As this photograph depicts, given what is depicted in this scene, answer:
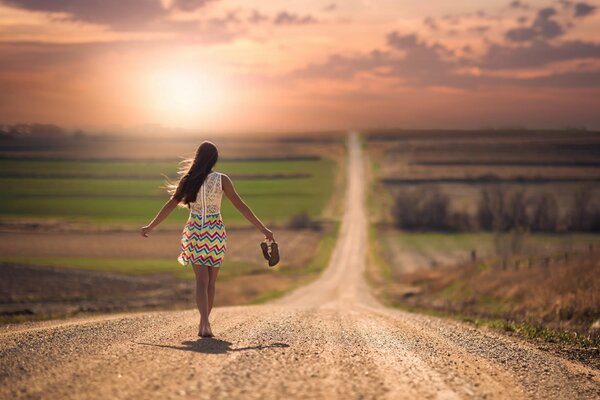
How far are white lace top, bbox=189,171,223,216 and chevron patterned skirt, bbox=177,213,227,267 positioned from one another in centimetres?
9

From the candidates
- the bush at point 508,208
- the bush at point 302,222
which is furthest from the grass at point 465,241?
the bush at point 302,222

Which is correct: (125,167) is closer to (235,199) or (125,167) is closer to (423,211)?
(423,211)

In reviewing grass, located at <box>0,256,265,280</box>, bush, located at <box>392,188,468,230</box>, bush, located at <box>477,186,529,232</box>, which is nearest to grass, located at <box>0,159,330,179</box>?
grass, located at <box>0,256,265,280</box>

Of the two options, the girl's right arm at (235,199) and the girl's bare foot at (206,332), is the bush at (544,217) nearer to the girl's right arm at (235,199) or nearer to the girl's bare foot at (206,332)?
the girl's right arm at (235,199)

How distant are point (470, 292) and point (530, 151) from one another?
129335mm

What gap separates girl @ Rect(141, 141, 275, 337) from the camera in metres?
9.77

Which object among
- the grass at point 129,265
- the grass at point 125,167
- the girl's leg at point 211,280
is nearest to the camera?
the girl's leg at point 211,280

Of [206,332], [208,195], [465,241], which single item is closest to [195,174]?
[208,195]

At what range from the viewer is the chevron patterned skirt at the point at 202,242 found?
9867 millimetres

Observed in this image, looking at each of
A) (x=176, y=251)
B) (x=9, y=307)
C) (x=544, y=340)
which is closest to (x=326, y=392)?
(x=544, y=340)

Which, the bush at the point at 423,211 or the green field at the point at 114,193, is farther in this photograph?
the bush at the point at 423,211

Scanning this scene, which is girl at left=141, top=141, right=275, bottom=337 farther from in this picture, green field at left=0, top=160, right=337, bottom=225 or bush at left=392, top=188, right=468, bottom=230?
bush at left=392, top=188, right=468, bottom=230

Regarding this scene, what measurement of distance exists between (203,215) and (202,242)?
0.39 metres

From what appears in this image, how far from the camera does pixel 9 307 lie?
36.3 meters
